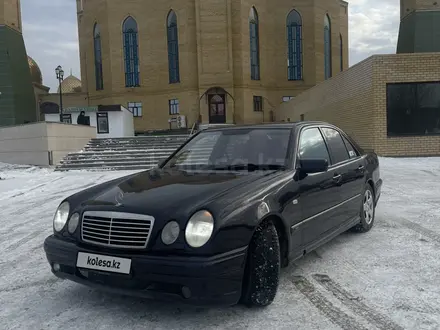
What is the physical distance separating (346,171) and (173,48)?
138 feet

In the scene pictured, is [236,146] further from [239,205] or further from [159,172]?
[239,205]

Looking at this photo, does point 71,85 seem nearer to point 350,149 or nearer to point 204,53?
point 204,53

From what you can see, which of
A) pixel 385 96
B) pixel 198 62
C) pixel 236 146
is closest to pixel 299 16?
pixel 198 62

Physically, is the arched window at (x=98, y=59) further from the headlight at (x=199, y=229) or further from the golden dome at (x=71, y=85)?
the headlight at (x=199, y=229)

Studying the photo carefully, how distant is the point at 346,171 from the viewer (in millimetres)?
4859

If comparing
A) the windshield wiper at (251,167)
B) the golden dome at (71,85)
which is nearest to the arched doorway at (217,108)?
the golden dome at (71,85)

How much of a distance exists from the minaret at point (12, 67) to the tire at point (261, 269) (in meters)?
41.8

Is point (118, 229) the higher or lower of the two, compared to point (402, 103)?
lower

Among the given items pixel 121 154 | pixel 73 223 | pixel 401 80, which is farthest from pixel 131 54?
pixel 73 223

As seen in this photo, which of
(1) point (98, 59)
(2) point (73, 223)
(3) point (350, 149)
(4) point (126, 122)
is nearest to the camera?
(2) point (73, 223)

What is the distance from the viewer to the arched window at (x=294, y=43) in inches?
1817

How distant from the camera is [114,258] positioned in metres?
2.98

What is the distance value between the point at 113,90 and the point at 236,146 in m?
43.3

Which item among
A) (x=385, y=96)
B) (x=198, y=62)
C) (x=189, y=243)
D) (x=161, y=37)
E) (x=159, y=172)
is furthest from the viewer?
(x=161, y=37)
